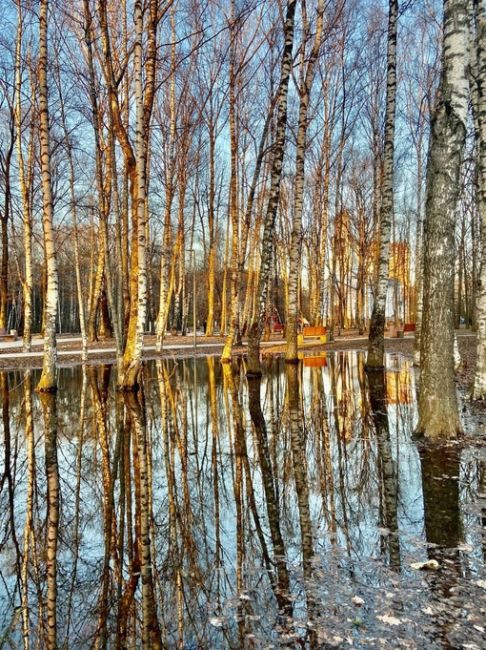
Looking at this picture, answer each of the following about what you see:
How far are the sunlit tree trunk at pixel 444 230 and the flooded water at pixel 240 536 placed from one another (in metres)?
0.57

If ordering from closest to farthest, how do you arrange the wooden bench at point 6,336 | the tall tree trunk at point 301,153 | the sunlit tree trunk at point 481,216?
the sunlit tree trunk at point 481,216 → the tall tree trunk at point 301,153 → the wooden bench at point 6,336

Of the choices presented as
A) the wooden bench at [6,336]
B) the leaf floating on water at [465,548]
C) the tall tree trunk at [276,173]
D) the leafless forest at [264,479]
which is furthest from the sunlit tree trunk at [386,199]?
the wooden bench at [6,336]

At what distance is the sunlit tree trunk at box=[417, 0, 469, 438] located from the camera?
19.4 feet

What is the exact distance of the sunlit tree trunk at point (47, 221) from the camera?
34.8ft

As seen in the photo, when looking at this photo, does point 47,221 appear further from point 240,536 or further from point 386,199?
point 240,536

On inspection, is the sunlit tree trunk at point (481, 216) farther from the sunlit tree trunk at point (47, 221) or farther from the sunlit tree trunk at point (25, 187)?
the sunlit tree trunk at point (25, 187)

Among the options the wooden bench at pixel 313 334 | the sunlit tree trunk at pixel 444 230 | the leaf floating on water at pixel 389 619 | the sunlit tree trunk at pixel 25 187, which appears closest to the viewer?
the leaf floating on water at pixel 389 619

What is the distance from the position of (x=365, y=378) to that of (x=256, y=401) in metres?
4.30

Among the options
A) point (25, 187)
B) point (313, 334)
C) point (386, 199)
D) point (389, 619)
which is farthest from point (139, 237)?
point (313, 334)

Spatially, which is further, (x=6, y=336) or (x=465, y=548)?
(x=6, y=336)

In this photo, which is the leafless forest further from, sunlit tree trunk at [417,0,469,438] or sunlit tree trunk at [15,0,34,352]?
sunlit tree trunk at [15,0,34,352]

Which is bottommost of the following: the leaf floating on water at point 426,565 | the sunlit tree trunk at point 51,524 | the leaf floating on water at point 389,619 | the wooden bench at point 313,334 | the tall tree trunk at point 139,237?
the sunlit tree trunk at point 51,524

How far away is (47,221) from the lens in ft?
36.6

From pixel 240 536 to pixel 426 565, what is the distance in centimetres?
127
